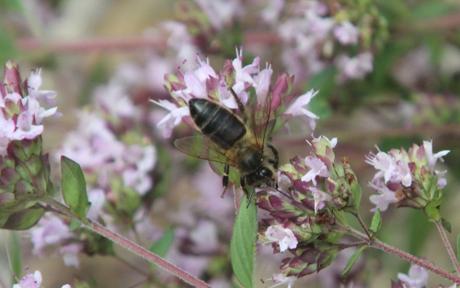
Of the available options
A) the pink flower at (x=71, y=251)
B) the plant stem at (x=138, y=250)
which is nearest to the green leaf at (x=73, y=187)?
the plant stem at (x=138, y=250)

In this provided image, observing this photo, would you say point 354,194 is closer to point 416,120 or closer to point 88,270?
point 416,120

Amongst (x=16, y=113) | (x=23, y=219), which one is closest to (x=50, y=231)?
(x=23, y=219)

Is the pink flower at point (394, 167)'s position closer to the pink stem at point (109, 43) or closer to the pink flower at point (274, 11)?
the pink flower at point (274, 11)

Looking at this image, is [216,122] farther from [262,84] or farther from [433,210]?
[433,210]

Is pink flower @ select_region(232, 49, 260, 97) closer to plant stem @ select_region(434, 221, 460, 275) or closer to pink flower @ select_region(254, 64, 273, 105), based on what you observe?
pink flower @ select_region(254, 64, 273, 105)

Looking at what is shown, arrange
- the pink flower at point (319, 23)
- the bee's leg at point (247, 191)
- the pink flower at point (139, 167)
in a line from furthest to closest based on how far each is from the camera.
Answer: the pink flower at point (319, 23), the pink flower at point (139, 167), the bee's leg at point (247, 191)

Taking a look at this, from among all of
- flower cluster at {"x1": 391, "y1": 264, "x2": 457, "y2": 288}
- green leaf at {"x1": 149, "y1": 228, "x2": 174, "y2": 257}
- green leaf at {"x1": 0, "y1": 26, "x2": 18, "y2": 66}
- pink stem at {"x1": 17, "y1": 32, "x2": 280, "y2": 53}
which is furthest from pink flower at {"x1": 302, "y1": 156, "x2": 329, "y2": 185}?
green leaf at {"x1": 0, "y1": 26, "x2": 18, "y2": 66}
